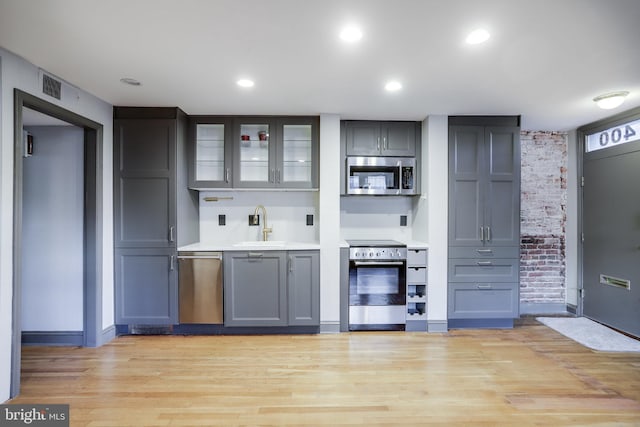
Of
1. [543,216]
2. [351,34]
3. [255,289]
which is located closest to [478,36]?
[351,34]

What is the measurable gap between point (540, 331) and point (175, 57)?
4.44m

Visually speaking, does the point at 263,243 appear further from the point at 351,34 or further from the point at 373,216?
the point at 351,34

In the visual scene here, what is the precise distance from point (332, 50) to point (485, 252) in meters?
2.76

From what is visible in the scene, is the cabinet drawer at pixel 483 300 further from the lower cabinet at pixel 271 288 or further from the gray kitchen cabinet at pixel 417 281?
the lower cabinet at pixel 271 288

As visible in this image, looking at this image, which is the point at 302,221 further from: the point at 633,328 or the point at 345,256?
the point at 633,328

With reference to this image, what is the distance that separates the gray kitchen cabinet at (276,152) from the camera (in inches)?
138

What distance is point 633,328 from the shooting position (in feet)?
10.7

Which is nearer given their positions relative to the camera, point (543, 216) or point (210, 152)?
point (210, 152)

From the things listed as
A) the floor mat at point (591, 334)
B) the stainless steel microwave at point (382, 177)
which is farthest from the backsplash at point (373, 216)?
the floor mat at point (591, 334)

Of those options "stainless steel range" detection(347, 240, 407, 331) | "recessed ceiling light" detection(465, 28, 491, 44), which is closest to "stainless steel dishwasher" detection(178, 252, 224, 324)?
"stainless steel range" detection(347, 240, 407, 331)

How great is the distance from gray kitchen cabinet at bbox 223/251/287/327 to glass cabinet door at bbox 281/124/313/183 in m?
0.91

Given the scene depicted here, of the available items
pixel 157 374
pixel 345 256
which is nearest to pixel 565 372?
pixel 345 256

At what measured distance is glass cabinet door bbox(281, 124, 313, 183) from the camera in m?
3.55

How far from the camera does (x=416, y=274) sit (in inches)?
136
